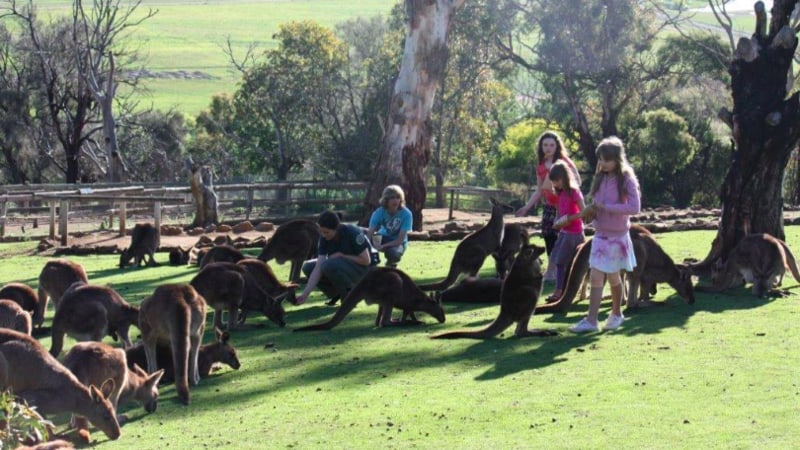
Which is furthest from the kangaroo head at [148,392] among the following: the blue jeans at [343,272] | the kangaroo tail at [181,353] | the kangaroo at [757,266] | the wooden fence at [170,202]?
the wooden fence at [170,202]

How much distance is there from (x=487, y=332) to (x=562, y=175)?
2.56 meters

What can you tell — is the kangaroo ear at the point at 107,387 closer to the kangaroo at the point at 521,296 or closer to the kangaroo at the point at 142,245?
the kangaroo at the point at 521,296

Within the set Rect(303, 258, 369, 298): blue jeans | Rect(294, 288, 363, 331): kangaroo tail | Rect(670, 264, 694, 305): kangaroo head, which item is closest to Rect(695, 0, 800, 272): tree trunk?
Rect(670, 264, 694, 305): kangaroo head

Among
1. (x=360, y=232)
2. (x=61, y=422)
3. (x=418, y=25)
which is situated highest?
(x=418, y=25)

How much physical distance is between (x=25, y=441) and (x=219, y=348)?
3.52 m

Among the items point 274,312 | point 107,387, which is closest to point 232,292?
point 274,312

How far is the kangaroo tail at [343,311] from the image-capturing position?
12.6m

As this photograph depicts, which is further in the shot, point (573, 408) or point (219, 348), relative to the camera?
point (219, 348)

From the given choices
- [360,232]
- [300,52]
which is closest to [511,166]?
[300,52]

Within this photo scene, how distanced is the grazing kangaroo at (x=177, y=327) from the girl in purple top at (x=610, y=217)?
3581 millimetres

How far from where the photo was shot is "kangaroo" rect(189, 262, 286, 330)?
41.1ft

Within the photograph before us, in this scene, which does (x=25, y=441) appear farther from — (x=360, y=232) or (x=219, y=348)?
(x=360, y=232)

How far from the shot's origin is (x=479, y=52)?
1758 inches

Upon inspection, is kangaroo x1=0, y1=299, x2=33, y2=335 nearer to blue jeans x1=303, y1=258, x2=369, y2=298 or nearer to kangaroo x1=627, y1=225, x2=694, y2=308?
blue jeans x1=303, y1=258, x2=369, y2=298
